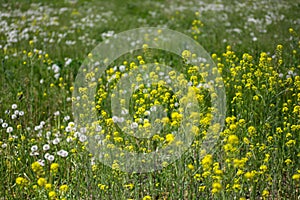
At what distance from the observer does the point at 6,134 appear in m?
4.47

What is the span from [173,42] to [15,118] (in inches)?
139

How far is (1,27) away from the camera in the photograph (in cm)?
795

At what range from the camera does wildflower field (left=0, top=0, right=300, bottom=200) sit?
139 inches

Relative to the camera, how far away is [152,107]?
169 inches

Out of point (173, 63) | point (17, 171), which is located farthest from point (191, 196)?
point (173, 63)

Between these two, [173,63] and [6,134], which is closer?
[6,134]

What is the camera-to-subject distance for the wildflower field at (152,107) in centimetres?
354

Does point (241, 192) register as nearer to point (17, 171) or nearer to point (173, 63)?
point (17, 171)

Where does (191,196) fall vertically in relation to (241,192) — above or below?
below

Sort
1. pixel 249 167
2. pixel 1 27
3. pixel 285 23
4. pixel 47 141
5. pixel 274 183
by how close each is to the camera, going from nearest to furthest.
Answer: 1. pixel 274 183
2. pixel 249 167
3. pixel 47 141
4. pixel 285 23
5. pixel 1 27

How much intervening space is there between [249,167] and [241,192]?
53 cm

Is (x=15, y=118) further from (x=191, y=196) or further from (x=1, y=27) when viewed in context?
(x=1, y=27)

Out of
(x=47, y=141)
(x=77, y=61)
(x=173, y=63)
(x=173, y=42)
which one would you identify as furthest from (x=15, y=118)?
(x=173, y=42)

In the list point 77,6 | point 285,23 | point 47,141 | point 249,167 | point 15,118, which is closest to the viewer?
point 249,167
